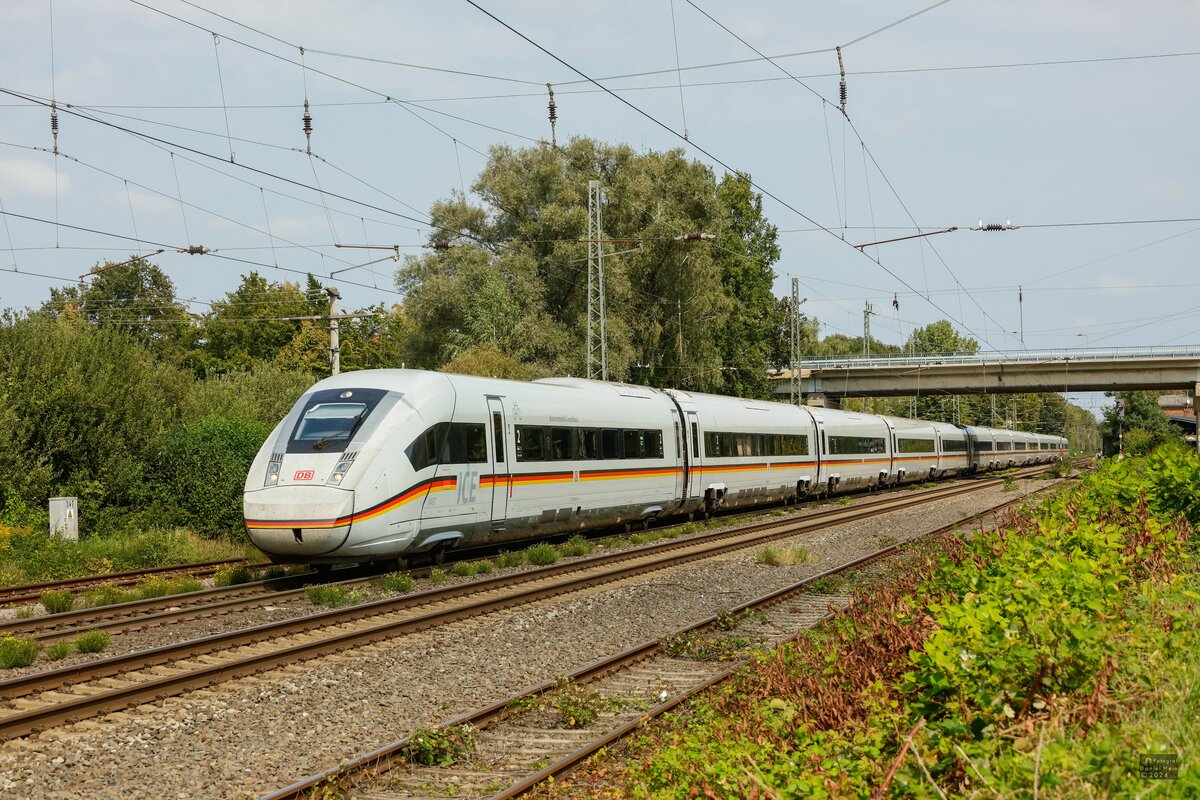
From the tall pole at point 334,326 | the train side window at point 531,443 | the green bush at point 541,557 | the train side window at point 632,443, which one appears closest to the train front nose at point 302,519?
the green bush at point 541,557

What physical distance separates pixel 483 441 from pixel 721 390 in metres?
41.3

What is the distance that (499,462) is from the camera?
17.6 metres

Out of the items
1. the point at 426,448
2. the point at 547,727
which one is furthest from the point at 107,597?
the point at 547,727

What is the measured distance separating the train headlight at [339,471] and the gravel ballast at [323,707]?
3.22 metres

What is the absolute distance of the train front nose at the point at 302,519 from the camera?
14.2m

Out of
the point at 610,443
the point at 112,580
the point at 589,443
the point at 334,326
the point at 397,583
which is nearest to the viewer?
the point at 397,583

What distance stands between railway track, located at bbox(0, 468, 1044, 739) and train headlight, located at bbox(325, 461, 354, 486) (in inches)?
80.1

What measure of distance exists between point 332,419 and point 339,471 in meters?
1.10

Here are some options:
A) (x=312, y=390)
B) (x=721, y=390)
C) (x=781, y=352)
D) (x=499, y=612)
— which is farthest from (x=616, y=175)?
(x=499, y=612)

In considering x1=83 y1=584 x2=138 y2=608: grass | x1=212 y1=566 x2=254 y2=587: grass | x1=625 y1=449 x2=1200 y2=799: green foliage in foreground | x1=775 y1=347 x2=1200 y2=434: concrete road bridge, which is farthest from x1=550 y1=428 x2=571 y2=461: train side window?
x1=775 y1=347 x2=1200 y2=434: concrete road bridge

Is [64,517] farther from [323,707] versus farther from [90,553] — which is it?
[323,707]

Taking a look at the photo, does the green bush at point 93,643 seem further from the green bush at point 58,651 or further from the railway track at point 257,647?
the railway track at point 257,647

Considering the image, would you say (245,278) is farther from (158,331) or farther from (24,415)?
(24,415)

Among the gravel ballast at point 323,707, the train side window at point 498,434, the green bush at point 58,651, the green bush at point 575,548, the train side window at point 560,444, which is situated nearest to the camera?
the gravel ballast at point 323,707
